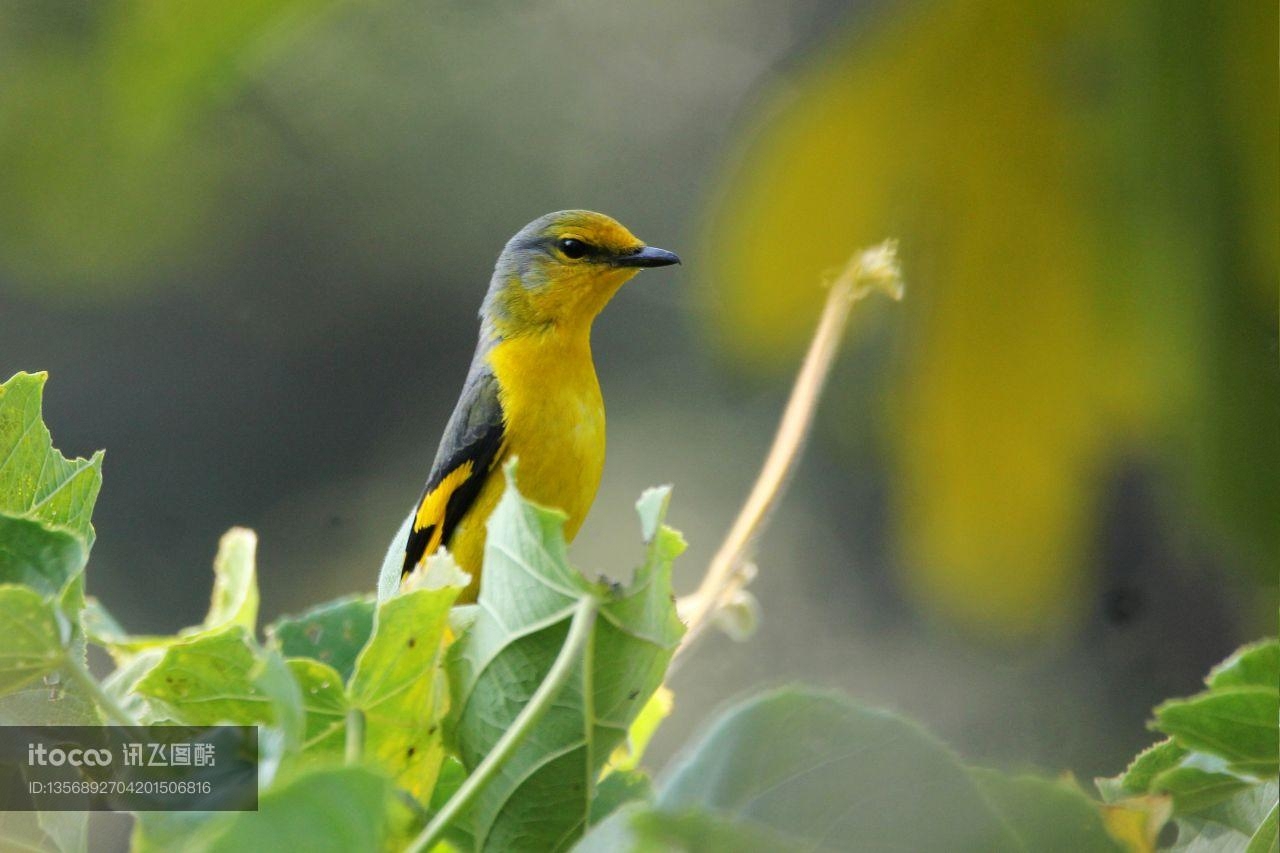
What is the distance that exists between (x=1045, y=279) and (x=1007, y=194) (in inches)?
2.9

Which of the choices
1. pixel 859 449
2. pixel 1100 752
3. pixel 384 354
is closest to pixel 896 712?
pixel 1100 752

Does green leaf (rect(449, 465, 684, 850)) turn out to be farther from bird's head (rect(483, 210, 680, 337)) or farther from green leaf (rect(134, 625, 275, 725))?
bird's head (rect(483, 210, 680, 337))

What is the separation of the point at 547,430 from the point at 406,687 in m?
0.76

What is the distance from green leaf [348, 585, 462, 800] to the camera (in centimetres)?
44

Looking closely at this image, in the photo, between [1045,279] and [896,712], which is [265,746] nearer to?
[896,712]

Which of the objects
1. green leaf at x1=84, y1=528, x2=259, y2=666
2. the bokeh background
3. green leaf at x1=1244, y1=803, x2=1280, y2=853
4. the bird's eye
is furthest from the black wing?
green leaf at x1=1244, y1=803, x2=1280, y2=853

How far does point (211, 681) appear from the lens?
0.46m

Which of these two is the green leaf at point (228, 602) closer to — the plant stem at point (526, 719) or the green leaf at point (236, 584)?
the green leaf at point (236, 584)

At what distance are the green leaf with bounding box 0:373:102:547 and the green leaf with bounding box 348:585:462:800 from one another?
0.17 m

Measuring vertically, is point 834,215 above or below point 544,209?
below

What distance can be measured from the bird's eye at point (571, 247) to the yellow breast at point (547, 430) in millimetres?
92

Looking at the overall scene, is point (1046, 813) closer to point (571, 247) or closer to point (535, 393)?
point (535, 393)

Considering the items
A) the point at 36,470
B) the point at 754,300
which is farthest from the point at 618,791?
the point at 754,300

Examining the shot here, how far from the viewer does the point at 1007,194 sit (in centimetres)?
96
